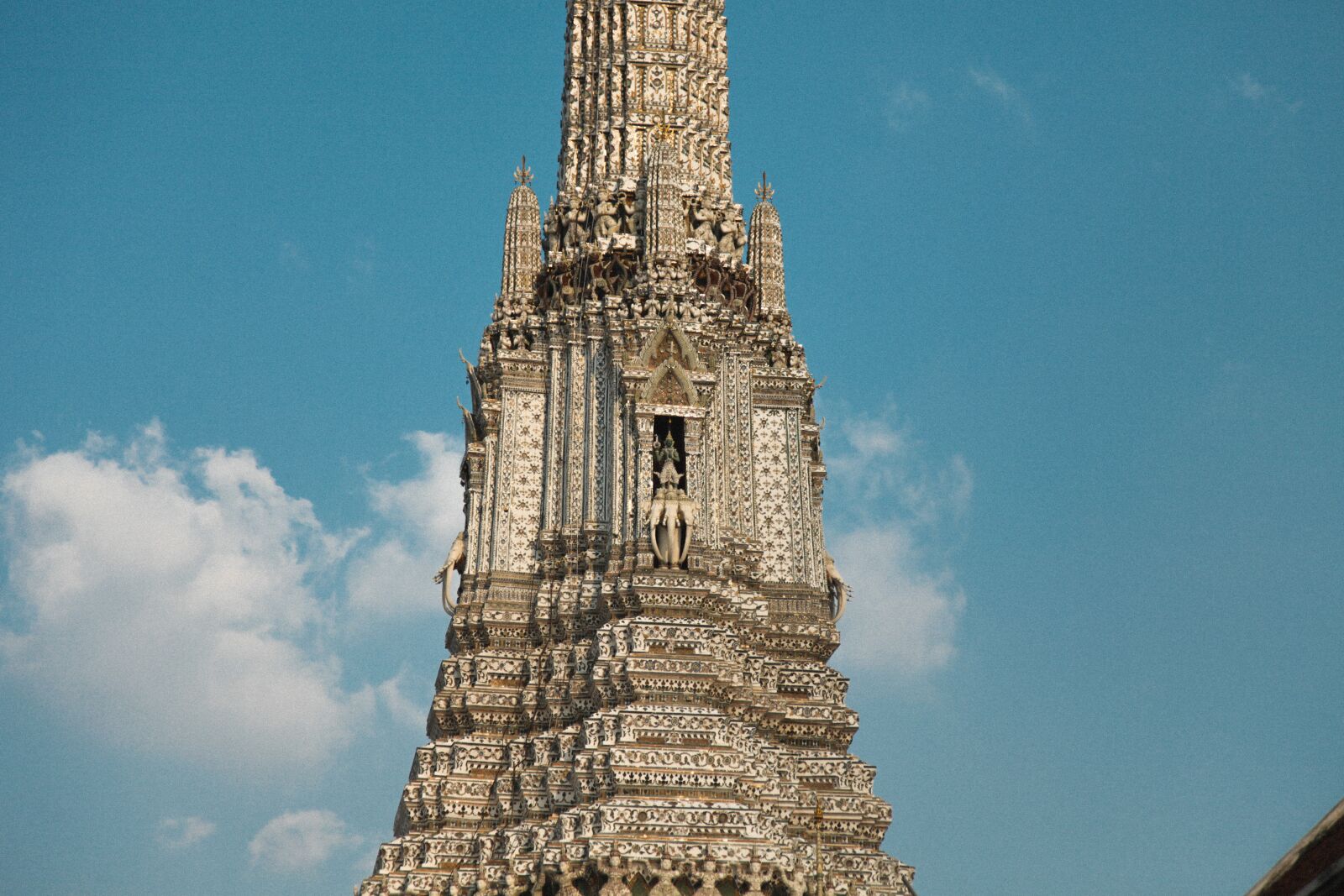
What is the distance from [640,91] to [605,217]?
369 centimetres

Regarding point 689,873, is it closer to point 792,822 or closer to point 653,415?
point 792,822

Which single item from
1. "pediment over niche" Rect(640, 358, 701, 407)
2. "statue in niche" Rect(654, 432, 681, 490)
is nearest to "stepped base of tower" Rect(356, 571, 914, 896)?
"statue in niche" Rect(654, 432, 681, 490)

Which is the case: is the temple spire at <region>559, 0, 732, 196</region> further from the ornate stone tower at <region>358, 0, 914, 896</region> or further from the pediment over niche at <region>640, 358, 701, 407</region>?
the pediment over niche at <region>640, 358, 701, 407</region>

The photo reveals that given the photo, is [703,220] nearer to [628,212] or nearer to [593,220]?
[628,212]

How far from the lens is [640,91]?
45688 millimetres

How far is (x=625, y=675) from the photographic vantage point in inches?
1443

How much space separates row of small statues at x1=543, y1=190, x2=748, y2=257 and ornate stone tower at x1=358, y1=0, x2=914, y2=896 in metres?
0.08

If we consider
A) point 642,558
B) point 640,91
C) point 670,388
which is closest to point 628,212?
point 640,91

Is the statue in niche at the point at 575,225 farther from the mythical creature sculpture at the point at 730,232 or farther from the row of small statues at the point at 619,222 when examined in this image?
the mythical creature sculpture at the point at 730,232

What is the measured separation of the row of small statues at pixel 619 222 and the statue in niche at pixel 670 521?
669 cm

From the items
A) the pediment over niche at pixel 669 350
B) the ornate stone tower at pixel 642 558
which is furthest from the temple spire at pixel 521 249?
the pediment over niche at pixel 669 350

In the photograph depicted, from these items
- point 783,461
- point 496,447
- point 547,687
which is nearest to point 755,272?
point 783,461

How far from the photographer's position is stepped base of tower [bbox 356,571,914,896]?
3394 cm

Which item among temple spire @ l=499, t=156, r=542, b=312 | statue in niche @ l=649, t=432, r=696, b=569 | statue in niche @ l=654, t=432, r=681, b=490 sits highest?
temple spire @ l=499, t=156, r=542, b=312
